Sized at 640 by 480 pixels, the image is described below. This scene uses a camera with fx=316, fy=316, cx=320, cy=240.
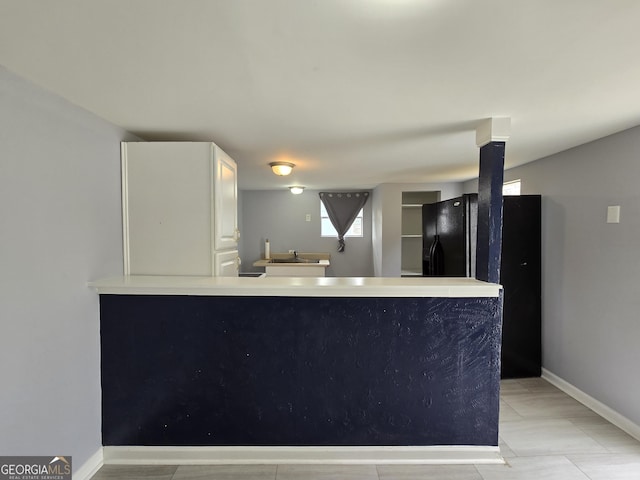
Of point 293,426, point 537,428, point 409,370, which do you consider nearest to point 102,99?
point 293,426

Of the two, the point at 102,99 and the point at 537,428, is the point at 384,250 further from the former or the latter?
the point at 102,99

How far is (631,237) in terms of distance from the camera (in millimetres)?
2184

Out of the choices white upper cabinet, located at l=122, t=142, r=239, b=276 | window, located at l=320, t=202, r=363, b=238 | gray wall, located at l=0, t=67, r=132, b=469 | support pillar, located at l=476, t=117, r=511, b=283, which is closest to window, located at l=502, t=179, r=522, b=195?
support pillar, located at l=476, t=117, r=511, b=283

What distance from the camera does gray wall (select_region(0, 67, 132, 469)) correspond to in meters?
1.31

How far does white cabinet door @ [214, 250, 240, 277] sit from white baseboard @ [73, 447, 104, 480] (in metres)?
1.19

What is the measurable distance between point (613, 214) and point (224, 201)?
2.81m

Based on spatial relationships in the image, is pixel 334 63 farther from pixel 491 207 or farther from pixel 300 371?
pixel 300 371

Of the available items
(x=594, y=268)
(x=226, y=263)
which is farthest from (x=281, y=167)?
(x=594, y=268)

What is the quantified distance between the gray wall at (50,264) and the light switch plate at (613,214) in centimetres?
342

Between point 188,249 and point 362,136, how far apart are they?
139cm

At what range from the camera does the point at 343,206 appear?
5410 millimetres

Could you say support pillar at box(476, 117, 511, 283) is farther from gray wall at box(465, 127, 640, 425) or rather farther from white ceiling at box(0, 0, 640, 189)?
gray wall at box(465, 127, 640, 425)

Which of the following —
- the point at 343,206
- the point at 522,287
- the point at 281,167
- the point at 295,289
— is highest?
the point at 281,167

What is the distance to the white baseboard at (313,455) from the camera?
186 centimetres
